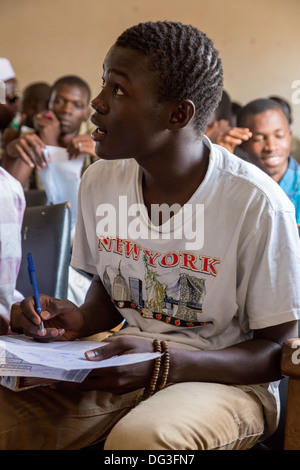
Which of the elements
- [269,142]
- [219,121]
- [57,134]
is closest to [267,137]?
[269,142]

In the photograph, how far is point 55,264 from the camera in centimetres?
172

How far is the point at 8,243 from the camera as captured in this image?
142 centimetres

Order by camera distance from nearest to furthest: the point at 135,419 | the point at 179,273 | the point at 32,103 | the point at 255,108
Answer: the point at 135,419
the point at 179,273
the point at 255,108
the point at 32,103

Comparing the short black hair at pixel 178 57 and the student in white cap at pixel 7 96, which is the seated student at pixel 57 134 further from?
the short black hair at pixel 178 57

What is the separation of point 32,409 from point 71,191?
1602 mm

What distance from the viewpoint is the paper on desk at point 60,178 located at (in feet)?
8.82

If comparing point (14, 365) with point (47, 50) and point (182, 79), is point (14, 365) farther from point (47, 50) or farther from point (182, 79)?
point (47, 50)

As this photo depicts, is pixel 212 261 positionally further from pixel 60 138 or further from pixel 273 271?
pixel 60 138

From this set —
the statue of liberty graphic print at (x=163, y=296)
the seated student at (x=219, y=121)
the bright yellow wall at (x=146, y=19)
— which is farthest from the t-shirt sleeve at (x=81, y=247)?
the bright yellow wall at (x=146, y=19)

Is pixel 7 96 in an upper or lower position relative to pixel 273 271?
upper

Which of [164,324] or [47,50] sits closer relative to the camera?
[164,324]

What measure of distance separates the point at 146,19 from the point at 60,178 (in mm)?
3171

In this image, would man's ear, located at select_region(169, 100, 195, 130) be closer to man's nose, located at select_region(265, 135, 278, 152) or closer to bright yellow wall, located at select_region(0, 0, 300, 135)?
man's nose, located at select_region(265, 135, 278, 152)

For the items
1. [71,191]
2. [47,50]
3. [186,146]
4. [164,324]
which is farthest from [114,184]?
[47,50]
